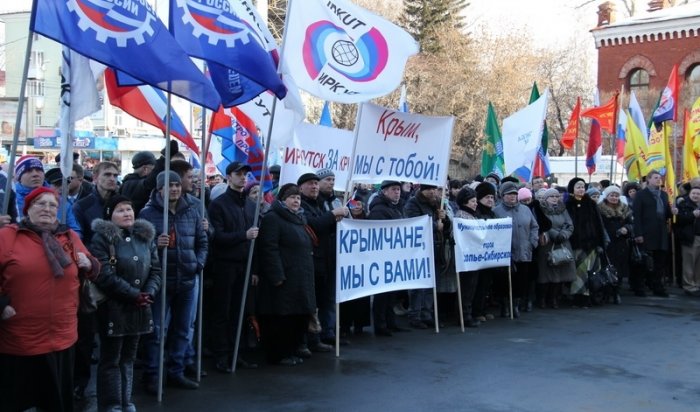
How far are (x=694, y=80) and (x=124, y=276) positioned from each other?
126 ft

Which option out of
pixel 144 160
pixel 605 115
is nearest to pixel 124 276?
pixel 144 160

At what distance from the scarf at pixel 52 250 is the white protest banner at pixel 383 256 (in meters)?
3.84

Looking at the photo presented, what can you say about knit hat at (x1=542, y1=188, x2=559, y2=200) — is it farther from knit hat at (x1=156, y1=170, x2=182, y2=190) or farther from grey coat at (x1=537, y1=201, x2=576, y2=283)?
knit hat at (x1=156, y1=170, x2=182, y2=190)

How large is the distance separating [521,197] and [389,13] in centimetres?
4085

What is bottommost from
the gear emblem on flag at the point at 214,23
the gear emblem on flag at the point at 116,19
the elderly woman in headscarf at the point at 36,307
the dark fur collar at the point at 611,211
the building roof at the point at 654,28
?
the elderly woman in headscarf at the point at 36,307

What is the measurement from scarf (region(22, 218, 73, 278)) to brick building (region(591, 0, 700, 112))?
37.4 meters

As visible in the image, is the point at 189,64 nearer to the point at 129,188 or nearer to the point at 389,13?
the point at 129,188

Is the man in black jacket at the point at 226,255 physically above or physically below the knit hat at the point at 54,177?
below

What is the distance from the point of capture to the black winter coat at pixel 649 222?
13.8m

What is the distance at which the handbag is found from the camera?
1163cm

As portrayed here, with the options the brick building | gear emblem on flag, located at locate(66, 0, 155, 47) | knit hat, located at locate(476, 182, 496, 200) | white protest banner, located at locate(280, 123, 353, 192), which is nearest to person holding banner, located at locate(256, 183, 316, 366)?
white protest banner, located at locate(280, 123, 353, 192)

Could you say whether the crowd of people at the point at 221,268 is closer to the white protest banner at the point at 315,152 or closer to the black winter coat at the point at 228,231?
the black winter coat at the point at 228,231

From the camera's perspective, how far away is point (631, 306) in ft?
40.5

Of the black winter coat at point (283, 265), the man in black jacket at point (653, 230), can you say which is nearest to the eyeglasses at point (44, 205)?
the black winter coat at point (283, 265)
